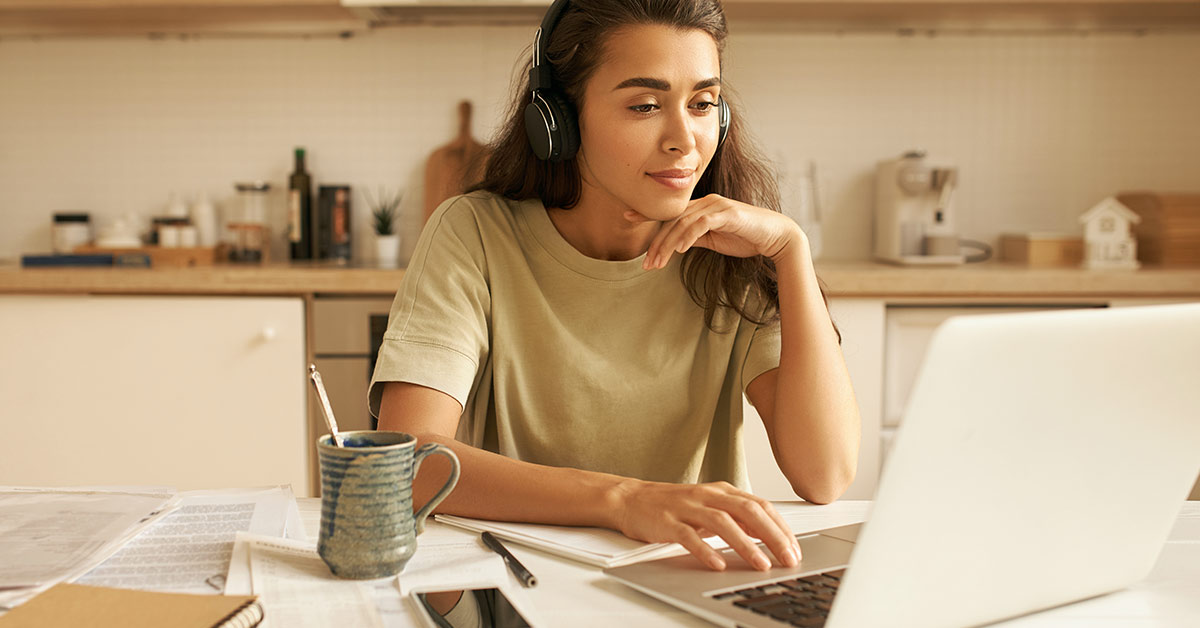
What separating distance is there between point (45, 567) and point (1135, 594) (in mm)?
825

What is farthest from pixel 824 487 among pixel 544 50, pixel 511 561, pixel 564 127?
pixel 544 50

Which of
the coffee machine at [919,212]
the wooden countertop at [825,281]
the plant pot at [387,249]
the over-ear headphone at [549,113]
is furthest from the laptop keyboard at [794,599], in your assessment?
the plant pot at [387,249]

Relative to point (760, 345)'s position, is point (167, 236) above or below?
above

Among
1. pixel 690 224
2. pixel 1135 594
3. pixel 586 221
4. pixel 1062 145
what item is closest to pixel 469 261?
pixel 586 221

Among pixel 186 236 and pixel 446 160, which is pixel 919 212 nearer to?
pixel 446 160

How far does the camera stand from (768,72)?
9.75 ft

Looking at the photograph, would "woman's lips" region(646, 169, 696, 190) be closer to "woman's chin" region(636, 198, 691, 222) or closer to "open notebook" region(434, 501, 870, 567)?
"woman's chin" region(636, 198, 691, 222)

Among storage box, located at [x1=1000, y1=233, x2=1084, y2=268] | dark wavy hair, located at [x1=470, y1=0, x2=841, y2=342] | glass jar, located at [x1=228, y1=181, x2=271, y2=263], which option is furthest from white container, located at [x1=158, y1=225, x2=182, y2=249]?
storage box, located at [x1=1000, y1=233, x2=1084, y2=268]

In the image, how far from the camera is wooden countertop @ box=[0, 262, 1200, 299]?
2395mm

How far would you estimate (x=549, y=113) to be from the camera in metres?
1.28

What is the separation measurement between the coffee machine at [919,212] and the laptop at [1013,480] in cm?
204

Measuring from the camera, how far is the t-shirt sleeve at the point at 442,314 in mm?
1125

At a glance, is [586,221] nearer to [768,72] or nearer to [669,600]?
[669,600]

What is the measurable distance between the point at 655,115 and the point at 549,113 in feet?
0.49
